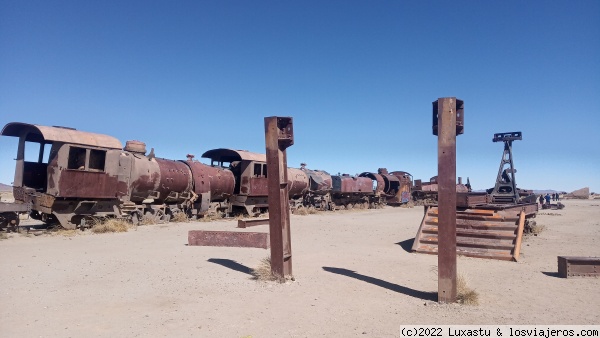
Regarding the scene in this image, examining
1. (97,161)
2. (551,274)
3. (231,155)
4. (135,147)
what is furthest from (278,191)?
(231,155)

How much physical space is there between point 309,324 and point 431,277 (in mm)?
3473

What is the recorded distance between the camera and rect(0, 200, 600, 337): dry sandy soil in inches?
180

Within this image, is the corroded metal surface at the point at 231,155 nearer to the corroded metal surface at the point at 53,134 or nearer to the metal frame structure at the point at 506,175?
the corroded metal surface at the point at 53,134

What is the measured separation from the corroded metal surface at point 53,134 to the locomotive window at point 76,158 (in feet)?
1.53

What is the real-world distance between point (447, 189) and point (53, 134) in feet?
42.6

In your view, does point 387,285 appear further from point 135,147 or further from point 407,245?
point 135,147

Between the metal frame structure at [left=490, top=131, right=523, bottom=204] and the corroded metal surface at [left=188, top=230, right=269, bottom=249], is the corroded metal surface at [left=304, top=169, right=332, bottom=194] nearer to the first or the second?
the metal frame structure at [left=490, top=131, right=523, bottom=204]

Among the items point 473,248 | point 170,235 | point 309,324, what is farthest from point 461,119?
point 170,235

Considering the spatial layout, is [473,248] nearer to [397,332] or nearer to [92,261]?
[397,332]

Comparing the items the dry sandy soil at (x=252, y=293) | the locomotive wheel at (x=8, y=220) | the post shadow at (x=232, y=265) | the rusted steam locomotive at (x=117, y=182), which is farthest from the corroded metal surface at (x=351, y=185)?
the post shadow at (x=232, y=265)

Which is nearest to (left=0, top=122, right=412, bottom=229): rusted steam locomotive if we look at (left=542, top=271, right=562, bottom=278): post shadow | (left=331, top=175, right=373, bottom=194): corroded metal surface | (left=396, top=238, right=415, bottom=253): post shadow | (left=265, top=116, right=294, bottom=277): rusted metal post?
(left=331, top=175, right=373, bottom=194): corroded metal surface

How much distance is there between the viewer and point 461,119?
582 cm

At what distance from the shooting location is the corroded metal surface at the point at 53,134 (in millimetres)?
12969

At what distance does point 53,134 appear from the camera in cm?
1313
